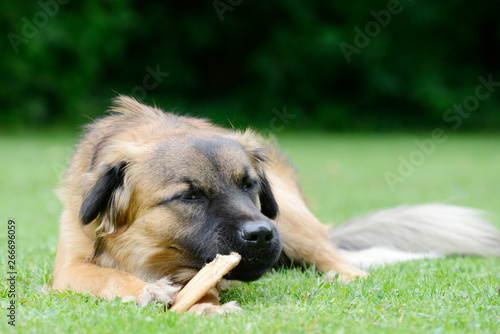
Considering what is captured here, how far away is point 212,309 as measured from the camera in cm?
314

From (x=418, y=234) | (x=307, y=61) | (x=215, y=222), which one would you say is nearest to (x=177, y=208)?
(x=215, y=222)

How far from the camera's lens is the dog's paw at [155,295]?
10.5 ft

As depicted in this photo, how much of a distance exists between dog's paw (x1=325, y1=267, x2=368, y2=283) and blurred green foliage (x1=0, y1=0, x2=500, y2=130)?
17348 millimetres

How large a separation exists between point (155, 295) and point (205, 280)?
11.2 inches

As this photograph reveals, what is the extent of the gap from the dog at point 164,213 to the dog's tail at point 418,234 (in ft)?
2.61

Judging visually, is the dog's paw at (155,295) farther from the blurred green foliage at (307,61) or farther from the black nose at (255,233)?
the blurred green foliage at (307,61)

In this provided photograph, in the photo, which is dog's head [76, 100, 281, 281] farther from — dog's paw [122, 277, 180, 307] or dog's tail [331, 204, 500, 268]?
dog's tail [331, 204, 500, 268]

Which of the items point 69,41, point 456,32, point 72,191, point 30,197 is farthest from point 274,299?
point 456,32

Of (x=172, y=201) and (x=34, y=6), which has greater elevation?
(x=34, y=6)

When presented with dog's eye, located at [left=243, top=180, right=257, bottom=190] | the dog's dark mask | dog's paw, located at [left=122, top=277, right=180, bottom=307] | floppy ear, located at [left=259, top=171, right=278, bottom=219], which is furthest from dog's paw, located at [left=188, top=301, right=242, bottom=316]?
floppy ear, located at [left=259, top=171, right=278, bottom=219]

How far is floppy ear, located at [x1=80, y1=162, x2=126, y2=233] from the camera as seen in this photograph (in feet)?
12.1

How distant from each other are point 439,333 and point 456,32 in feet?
78.6

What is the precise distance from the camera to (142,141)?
397 cm

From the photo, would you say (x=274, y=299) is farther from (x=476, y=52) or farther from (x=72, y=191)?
(x=476, y=52)
